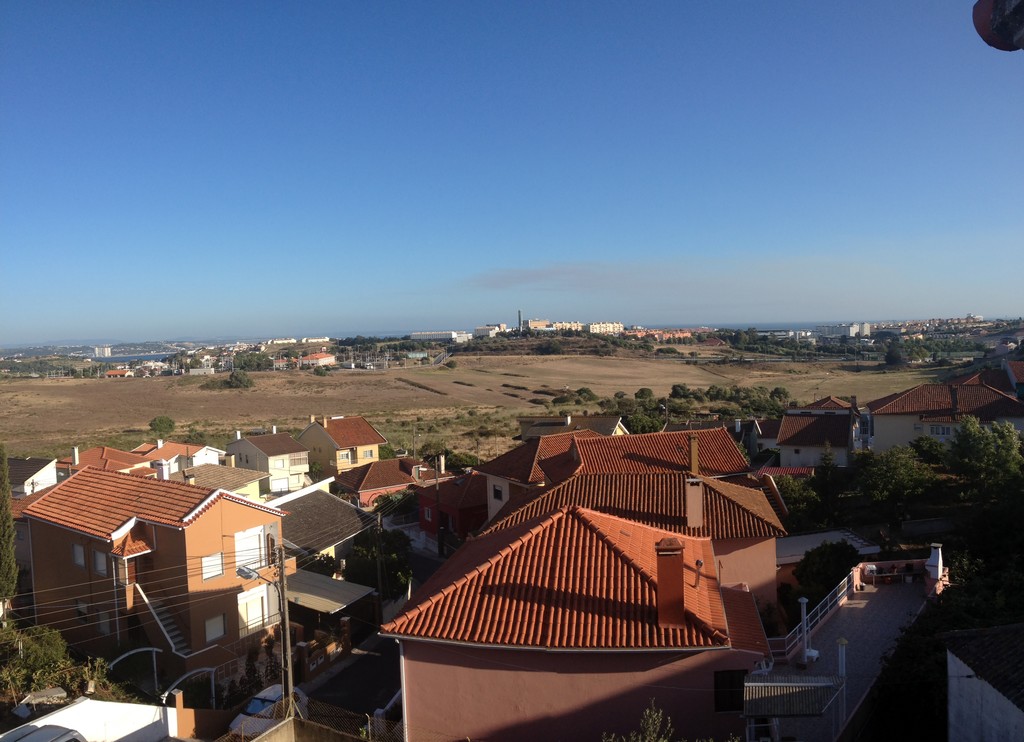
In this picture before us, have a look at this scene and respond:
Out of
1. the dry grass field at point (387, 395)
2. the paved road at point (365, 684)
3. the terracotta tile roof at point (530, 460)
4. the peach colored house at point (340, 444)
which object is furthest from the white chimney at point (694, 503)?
the dry grass field at point (387, 395)

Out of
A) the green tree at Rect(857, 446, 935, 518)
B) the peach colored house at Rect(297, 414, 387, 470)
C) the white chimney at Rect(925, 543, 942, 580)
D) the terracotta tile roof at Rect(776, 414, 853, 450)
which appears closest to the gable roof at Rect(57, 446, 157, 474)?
the peach colored house at Rect(297, 414, 387, 470)

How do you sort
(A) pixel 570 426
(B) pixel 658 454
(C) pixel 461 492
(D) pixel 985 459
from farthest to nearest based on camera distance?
(A) pixel 570 426
(C) pixel 461 492
(B) pixel 658 454
(D) pixel 985 459

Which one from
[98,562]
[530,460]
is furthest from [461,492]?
[98,562]

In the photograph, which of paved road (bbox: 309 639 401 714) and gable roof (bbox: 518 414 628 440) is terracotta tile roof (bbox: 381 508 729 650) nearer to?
paved road (bbox: 309 639 401 714)

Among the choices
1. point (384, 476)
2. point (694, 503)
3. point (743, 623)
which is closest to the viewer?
point (743, 623)

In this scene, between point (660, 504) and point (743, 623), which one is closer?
point (743, 623)

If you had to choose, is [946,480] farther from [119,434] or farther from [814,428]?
[119,434]

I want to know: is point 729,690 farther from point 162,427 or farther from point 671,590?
point 162,427
